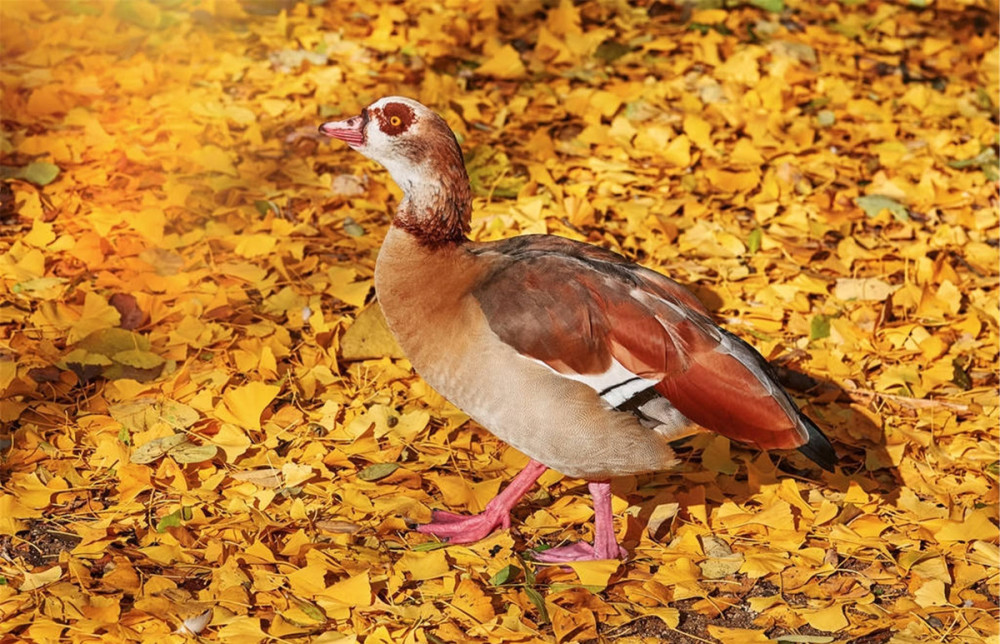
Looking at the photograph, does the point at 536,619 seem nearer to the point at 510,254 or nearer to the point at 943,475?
the point at 510,254

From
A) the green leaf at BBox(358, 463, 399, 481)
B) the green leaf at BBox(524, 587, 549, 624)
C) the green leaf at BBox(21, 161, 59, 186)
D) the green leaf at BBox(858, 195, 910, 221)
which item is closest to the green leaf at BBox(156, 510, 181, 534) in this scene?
the green leaf at BBox(358, 463, 399, 481)

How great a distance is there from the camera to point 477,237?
5.63 m

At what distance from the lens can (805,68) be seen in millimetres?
7398

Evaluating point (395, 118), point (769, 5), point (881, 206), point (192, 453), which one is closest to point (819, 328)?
point (881, 206)

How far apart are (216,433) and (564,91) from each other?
3.39 meters

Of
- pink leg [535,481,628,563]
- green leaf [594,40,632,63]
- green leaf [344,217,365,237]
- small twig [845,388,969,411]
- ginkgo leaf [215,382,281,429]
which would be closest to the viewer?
pink leg [535,481,628,563]

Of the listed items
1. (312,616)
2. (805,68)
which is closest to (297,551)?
(312,616)

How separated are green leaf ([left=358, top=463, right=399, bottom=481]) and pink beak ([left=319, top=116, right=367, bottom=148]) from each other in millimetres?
1138

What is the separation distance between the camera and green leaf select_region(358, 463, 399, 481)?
4.32 metres

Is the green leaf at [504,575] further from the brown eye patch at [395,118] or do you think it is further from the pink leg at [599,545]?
the brown eye patch at [395,118]

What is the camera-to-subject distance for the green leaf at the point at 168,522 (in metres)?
3.94

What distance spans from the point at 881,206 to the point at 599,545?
9.89 ft

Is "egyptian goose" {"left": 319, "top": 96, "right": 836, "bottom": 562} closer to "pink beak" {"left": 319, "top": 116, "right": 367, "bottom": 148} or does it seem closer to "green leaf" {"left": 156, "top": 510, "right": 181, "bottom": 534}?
"pink beak" {"left": 319, "top": 116, "right": 367, "bottom": 148}

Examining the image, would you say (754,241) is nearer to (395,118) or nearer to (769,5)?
(395,118)
